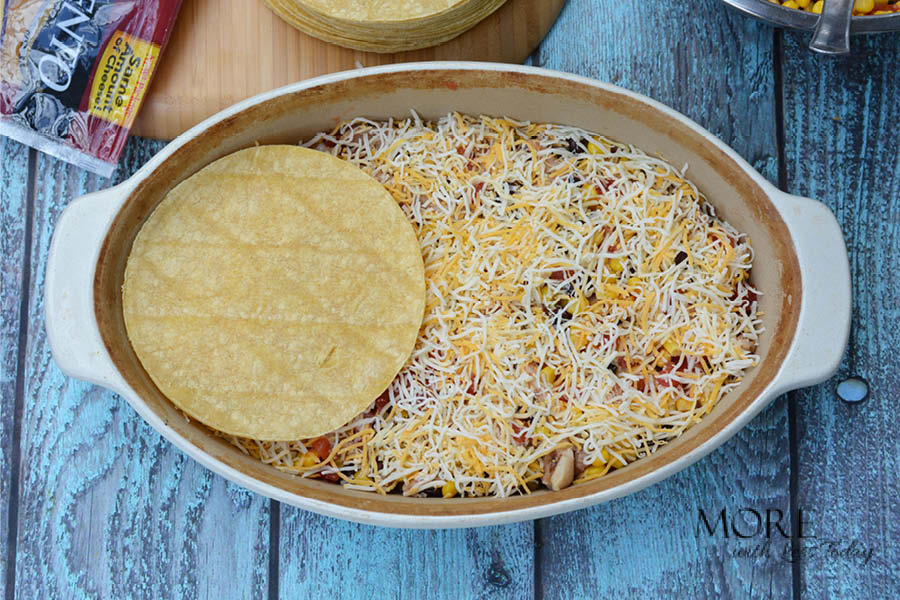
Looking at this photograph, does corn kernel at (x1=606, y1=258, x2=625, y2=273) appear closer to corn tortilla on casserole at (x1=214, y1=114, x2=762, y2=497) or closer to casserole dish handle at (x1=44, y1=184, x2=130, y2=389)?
corn tortilla on casserole at (x1=214, y1=114, x2=762, y2=497)

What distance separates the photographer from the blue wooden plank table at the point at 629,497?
1.91 m

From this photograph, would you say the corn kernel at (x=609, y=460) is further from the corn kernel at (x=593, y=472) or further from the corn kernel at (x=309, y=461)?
the corn kernel at (x=309, y=461)

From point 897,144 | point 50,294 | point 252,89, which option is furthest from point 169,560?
point 897,144

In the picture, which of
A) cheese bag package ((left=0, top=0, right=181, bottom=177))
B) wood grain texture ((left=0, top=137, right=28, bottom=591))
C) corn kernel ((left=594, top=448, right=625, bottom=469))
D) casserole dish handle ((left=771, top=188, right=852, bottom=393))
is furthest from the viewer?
wood grain texture ((left=0, top=137, right=28, bottom=591))

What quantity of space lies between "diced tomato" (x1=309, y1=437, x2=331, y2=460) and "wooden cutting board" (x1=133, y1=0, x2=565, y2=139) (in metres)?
0.80

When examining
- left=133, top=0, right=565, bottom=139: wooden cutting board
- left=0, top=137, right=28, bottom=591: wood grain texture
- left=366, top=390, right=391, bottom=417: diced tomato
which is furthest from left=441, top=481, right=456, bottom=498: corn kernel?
left=0, top=137, right=28, bottom=591: wood grain texture

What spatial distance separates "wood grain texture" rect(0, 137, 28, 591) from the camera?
1945 millimetres

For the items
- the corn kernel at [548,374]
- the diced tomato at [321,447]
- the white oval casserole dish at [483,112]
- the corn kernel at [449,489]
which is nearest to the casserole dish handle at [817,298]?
the white oval casserole dish at [483,112]

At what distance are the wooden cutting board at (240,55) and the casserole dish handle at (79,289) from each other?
36cm

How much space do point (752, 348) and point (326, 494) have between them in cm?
94

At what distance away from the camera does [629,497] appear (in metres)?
1.91

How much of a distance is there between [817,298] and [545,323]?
1.73ft

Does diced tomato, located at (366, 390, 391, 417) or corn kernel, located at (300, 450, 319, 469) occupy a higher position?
diced tomato, located at (366, 390, 391, 417)

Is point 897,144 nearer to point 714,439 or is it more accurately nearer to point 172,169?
point 714,439
